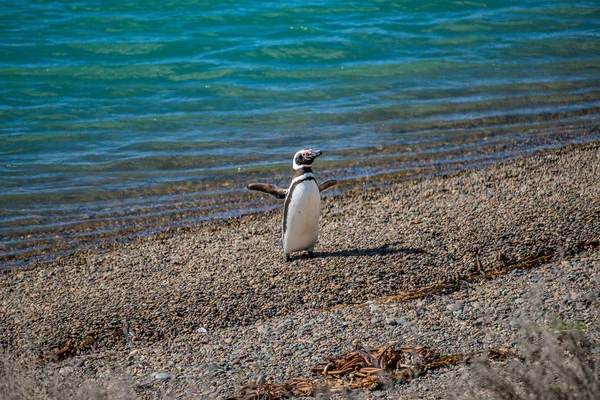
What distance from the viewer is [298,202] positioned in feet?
25.3

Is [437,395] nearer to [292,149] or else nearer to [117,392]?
[117,392]

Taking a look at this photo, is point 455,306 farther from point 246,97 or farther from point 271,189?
point 246,97

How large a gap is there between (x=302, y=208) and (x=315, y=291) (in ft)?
3.47

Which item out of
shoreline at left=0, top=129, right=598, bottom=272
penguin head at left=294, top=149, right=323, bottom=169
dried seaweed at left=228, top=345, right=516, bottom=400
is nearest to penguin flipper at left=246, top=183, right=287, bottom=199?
penguin head at left=294, top=149, right=323, bottom=169

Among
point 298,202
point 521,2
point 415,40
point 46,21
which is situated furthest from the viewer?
point 521,2

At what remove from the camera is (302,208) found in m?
7.71

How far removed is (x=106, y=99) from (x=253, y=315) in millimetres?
10584

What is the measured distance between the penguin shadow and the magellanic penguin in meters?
0.09

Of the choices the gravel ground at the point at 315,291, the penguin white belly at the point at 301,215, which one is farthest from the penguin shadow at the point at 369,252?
the penguin white belly at the point at 301,215

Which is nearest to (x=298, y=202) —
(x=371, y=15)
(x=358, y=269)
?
(x=358, y=269)

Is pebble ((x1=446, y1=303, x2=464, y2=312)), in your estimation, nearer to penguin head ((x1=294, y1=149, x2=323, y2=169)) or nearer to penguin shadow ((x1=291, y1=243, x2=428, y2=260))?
penguin shadow ((x1=291, y1=243, x2=428, y2=260))

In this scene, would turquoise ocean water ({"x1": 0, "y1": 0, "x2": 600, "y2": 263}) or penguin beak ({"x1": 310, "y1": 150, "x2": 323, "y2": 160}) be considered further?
turquoise ocean water ({"x1": 0, "y1": 0, "x2": 600, "y2": 263})

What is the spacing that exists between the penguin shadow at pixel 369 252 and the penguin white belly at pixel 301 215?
0.15 metres

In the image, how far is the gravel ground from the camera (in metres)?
5.79
